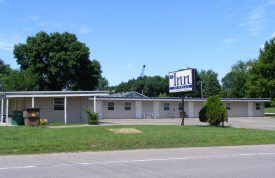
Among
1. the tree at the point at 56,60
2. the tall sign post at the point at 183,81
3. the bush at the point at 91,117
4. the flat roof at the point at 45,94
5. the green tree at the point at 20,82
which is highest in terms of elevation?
the tree at the point at 56,60

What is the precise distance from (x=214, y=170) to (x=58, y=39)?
37.7 m

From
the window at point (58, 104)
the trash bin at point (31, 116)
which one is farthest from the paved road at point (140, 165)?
the window at point (58, 104)

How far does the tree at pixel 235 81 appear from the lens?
76750mm

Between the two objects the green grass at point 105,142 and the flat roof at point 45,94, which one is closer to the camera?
the green grass at point 105,142

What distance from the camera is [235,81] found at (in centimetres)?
7869

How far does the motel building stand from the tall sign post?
5.65m

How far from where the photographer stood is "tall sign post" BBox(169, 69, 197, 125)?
69.1 feet

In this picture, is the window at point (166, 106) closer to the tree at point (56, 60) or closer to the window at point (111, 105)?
the window at point (111, 105)

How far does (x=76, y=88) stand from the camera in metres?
44.5

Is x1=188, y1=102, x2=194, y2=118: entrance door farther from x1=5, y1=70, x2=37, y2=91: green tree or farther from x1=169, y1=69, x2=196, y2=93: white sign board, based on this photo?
x1=5, y1=70, x2=37, y2=91: green tree

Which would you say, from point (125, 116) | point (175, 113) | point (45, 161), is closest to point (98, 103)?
point (125, 116)

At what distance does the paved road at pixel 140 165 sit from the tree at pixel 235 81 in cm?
6962

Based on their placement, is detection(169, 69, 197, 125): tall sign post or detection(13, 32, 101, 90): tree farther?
detection(13, 32, 101, 90): tree

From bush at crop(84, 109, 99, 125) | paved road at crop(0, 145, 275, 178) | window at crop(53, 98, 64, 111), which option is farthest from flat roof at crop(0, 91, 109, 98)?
paved road at crop(0, 145, 275, 178)
